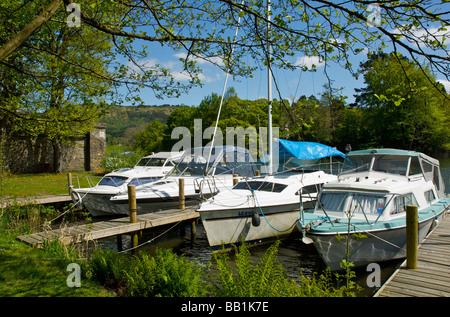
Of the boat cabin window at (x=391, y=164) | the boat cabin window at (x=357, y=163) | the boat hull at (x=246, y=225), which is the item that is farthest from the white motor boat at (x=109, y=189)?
the boat cabin window at (x=391, y=164)

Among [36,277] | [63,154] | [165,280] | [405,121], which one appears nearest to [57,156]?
[63,154]

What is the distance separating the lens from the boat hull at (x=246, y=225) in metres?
11.4

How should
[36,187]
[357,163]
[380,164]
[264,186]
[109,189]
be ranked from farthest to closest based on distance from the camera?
[36,187] → [109,189] → [264,186] → [357,163] → [380,164]

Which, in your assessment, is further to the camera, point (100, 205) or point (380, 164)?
point (100, 205)

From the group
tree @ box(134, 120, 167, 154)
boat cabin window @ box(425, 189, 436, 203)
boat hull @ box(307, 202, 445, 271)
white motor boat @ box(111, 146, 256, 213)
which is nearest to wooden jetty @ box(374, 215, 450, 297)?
boat hull @ box(307, 202, 445, 271)

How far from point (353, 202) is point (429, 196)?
387 cm

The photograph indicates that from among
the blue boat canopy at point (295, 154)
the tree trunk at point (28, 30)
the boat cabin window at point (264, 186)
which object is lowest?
the boat cabin window at point (264, 186)

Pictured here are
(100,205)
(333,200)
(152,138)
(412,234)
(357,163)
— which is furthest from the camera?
(152,138)

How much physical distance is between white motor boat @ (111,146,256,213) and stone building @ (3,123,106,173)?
16.9 meters

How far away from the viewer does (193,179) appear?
641 inches

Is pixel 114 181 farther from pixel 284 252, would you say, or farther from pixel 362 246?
pixel 362 246

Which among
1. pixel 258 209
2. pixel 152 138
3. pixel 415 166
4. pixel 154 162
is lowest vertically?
pixel 258 209

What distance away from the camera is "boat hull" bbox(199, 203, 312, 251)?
11414 mm

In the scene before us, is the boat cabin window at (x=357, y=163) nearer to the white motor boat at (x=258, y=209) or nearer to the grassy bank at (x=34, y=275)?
the white motor boat at (x=258, y=209)
